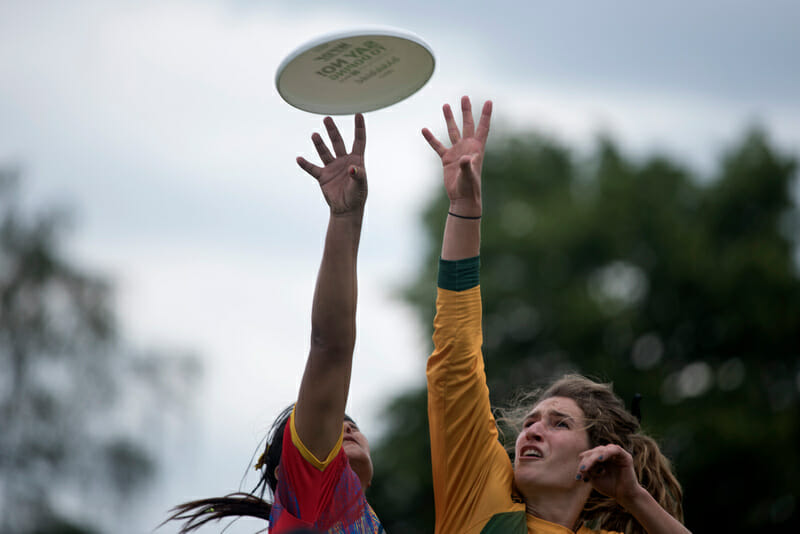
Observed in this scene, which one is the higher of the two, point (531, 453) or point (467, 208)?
point (467, 208)

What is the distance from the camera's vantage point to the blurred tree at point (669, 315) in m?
20.4

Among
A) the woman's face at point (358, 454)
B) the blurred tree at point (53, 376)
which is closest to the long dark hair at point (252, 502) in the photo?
the woman's face at point (358, 454)

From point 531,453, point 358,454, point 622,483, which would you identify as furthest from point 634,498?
point 358,454

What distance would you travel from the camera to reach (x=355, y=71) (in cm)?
392

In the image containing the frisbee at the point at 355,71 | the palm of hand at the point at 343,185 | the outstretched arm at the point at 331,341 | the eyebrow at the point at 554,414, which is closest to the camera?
the outstretched arm at the point at 331,341

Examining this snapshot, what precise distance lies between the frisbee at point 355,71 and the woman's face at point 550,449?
70.5 inches

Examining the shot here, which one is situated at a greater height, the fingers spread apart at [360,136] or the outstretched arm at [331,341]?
the fingers spread apart at [360,136]

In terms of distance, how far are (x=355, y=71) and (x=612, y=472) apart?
7.22ft

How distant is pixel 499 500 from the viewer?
3.94 metres

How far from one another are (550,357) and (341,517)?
65.4ft

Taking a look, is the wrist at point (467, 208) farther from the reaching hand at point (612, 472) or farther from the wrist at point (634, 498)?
the wrist at point (634, 498)

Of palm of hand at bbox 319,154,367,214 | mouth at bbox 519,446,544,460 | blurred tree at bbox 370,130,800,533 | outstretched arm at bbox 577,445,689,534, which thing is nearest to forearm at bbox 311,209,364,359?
palm of hand at bbox 319,154,367,214

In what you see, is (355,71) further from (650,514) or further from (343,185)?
(650,514)

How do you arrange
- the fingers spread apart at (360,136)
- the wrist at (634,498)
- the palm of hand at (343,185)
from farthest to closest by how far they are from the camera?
the wrist at (634,498)
the fingers spread apart at (360,136)
the palm of hand at (343,185)
